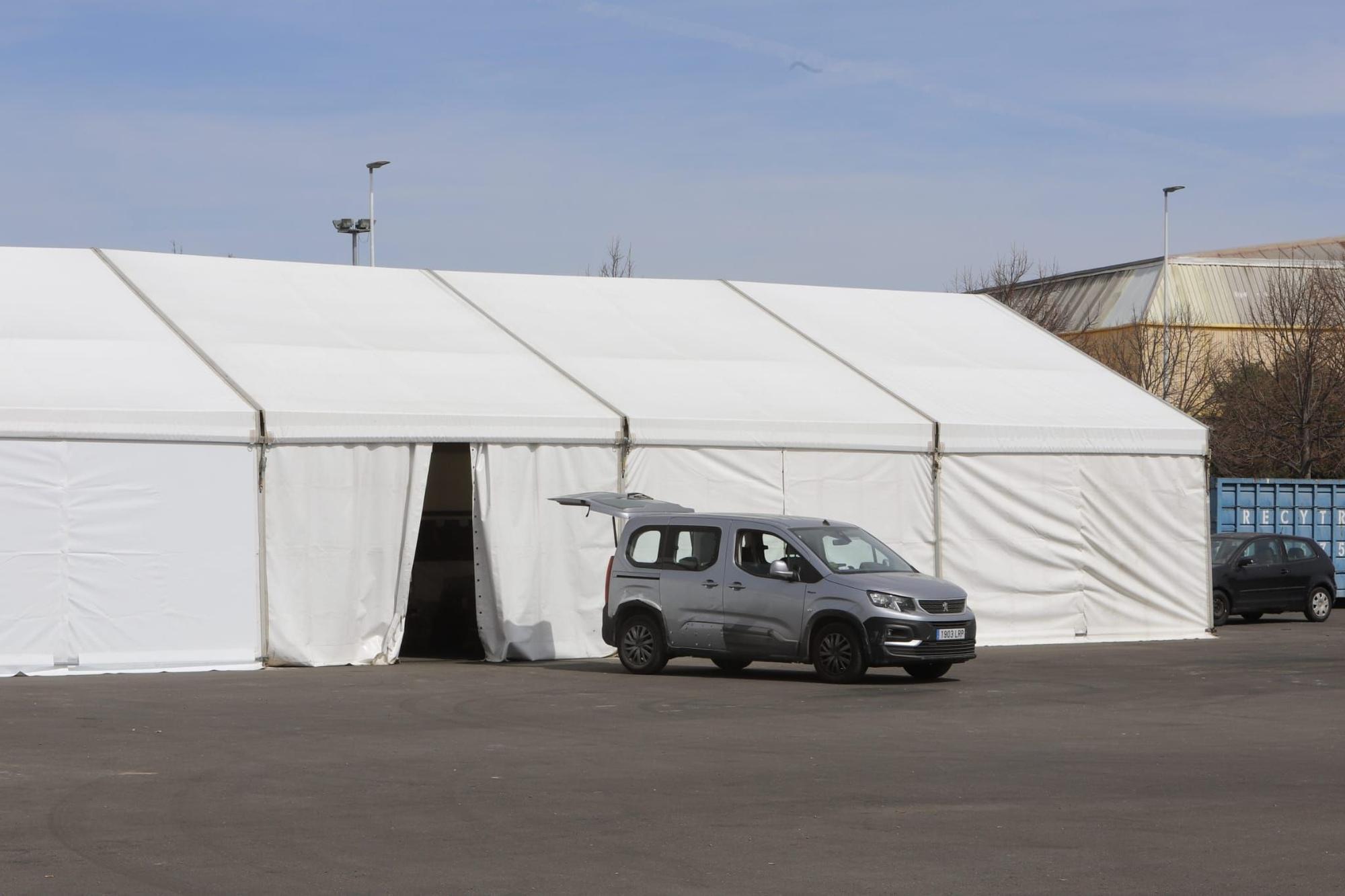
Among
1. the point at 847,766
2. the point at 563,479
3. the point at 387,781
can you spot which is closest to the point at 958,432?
the point at 563,479

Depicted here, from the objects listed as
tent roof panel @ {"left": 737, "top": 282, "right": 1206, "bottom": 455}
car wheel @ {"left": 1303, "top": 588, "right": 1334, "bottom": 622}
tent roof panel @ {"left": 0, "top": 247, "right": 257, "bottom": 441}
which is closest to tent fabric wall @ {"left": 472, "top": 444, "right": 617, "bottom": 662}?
tent roof panel @ {"left": 0, "top": 247, "right": 257, "bottom": 441}

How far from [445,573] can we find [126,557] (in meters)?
5.75

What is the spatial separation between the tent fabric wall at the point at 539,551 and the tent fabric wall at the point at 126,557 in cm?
274

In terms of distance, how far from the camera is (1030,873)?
25.7 ft

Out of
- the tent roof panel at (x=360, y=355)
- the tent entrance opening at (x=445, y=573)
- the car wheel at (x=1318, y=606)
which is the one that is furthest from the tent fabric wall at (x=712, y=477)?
the car wheel at (x=1318, y=606)

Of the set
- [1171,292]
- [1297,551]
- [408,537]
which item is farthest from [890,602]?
[1171,292]

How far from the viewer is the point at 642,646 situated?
18906 millimetres

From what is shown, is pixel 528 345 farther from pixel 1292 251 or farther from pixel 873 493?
pixel 1292 251

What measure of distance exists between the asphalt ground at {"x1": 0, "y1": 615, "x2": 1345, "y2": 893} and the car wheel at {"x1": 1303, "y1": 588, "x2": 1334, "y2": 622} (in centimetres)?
1164

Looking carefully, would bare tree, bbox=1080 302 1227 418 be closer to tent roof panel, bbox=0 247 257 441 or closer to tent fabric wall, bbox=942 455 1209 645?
tent fabric wall, bbox=942 455 1209 645

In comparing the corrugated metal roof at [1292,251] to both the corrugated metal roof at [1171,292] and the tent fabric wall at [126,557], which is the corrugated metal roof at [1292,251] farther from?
the tent fabric wall at [126,557]

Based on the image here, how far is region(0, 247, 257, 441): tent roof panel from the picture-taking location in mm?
18172

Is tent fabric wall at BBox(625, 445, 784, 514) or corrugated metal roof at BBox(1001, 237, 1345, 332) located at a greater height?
corrugated metal roof at BBox(1001, 237, 1345, 332)

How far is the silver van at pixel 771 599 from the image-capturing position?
17.5 metres
